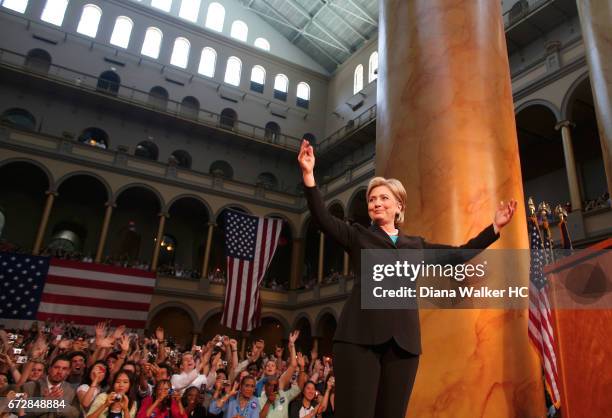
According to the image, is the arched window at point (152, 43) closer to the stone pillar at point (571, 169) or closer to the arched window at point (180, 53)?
the arched window at point (180, 53)

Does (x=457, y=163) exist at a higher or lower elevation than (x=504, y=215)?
→ higher

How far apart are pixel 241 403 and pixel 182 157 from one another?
20.5 meters

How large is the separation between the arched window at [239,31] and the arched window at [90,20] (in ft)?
23.1

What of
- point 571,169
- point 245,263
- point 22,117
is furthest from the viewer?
point 22,117

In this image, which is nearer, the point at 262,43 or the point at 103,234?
the point at 103,234

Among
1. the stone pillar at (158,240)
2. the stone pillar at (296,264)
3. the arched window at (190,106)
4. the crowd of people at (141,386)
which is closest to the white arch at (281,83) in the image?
the arched window at (190,106)

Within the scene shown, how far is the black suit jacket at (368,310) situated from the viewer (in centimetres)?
147

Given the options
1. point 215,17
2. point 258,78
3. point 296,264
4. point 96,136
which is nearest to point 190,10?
point 215,17

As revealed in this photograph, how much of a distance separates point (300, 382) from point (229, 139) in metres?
19.9

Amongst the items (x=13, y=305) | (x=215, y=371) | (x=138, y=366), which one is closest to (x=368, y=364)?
(x=138, y=366)

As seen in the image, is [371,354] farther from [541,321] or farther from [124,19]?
[124,19]

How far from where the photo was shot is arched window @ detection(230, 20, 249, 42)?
89.4ft

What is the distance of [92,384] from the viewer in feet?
14.8

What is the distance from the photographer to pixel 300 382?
20.4 ft
